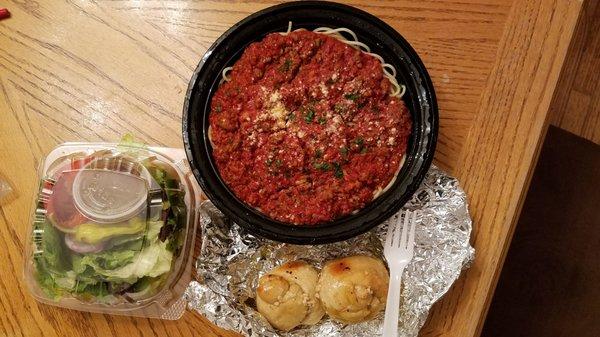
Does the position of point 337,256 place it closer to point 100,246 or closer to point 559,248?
point 100,246

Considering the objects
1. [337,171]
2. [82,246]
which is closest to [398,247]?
[337,171]

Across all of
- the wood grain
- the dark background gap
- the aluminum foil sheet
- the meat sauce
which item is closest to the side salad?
the aluminum foil sheet

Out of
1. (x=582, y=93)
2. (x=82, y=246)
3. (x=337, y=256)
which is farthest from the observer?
(x=582, y=93)

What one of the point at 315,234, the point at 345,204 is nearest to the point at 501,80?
the point at 345,204

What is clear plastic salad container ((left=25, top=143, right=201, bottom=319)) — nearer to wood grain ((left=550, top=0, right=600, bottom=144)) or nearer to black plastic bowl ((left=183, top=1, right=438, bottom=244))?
black plastic bowl ((left=183, top=1, right=438, bottom=244))

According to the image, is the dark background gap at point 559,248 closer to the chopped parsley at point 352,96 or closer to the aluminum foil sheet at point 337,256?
the aluminum foil sheet at point 337,256

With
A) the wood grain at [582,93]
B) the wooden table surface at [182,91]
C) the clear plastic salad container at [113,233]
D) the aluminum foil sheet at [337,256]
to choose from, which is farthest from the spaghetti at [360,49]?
the wood grain at [582,93]
